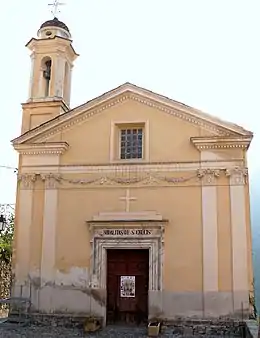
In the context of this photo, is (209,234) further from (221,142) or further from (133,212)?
(221,142)

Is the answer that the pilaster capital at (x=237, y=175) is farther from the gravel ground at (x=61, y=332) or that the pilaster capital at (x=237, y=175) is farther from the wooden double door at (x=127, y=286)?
the gravel ground at (x=61, y=332)

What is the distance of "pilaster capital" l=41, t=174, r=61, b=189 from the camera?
47.1 feet

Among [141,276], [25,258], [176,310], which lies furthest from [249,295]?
→ [25,258]

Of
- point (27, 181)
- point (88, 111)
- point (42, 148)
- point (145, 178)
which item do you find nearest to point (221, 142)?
point (145, 178)

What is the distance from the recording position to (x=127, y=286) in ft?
44.9

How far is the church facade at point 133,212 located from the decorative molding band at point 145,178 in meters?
0.03

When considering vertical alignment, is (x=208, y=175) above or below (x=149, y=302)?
above

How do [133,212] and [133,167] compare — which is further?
[133,167]

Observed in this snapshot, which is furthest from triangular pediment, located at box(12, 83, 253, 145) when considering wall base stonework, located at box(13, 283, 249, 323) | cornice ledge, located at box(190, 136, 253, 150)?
wall base stonework, located at box(13, 283, 249, 323)

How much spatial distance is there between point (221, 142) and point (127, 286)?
5.11m

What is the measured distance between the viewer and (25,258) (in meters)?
14.0

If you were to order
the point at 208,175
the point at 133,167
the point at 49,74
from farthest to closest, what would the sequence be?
the point at 49,74
the point at 133,167
the point at 208,175

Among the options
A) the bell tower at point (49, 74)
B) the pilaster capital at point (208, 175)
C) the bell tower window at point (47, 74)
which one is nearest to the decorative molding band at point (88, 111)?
the bell tower at point (49, 74)

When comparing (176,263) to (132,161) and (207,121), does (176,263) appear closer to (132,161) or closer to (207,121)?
(132,161)
